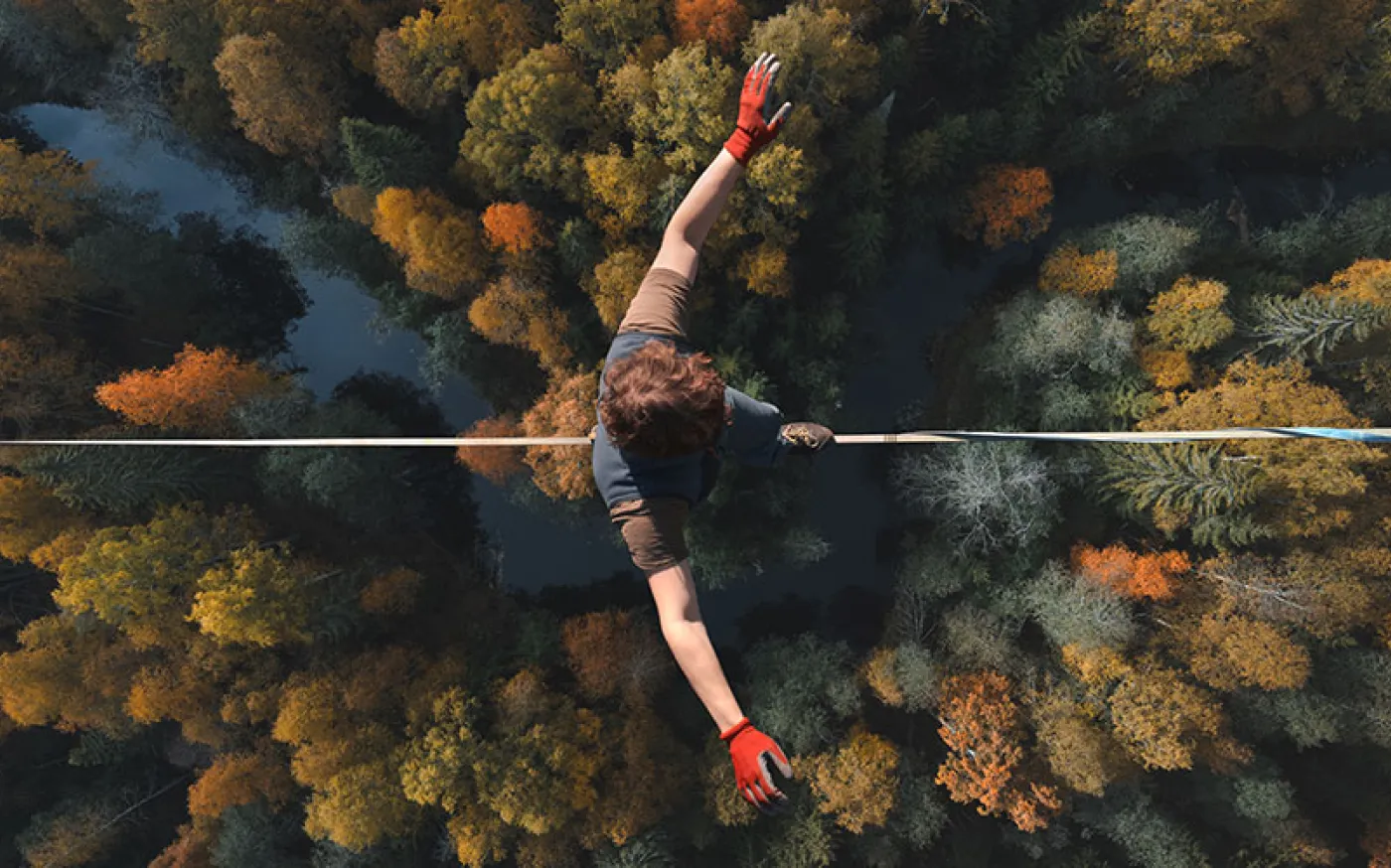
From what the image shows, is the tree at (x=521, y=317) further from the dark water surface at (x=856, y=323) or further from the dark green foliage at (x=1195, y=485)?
the dark green foliage at (x=1195, y=485)

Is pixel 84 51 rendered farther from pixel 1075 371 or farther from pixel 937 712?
pixel 937 712

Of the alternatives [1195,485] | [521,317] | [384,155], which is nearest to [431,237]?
[384,155]

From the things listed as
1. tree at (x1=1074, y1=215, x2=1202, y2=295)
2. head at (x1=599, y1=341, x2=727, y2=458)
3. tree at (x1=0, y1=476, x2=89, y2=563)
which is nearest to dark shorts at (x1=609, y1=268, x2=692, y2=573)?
head at (x1=599, y1=341, x2=727, y2=458)

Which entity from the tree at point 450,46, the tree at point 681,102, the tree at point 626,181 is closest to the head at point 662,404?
the tree at point 681,102

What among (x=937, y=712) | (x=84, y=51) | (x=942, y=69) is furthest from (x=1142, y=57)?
(x=84, y=51)

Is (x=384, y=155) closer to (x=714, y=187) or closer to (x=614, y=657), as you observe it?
(x=614, y=657)

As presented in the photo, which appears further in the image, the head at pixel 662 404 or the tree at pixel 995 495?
the tree at pixel 995 495

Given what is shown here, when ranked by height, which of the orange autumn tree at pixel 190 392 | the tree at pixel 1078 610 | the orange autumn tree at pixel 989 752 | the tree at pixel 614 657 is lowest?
the orange autumn tree at pixel 989 752
